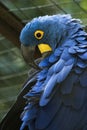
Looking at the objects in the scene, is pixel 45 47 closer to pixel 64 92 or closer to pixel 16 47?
pixel 64 92

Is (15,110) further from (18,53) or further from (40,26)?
(18,53)

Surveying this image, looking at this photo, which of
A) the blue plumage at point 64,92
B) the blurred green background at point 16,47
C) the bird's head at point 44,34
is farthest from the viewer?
the blurred green background at point 16,47

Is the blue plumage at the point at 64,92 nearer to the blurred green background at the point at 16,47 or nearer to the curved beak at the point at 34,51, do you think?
the curved beak at the point at 34,51

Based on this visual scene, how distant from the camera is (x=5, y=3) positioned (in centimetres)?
237

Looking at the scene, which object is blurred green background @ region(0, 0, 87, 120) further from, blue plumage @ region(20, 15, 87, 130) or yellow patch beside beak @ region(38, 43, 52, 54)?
blue plumage @ region(20, 15, 87, 130)

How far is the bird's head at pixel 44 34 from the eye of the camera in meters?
1.61

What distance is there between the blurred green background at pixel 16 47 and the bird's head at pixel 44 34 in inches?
27.0

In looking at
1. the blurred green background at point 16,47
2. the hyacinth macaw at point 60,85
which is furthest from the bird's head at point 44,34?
the blurred green background at point 16,47

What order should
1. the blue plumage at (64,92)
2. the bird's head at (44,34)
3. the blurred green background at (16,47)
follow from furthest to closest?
1. the blurred green background at (16,47)
2. the bird's head at (44,34)
3. the blue plumage at (64,92)

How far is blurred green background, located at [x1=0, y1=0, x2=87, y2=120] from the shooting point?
2418 millimetres

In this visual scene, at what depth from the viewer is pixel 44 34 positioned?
1626mm

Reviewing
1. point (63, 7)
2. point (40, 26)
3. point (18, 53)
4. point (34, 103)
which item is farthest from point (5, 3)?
point (34, 103)

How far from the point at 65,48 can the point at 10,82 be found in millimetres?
1351

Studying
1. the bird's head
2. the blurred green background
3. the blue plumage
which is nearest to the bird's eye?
the bird's head
